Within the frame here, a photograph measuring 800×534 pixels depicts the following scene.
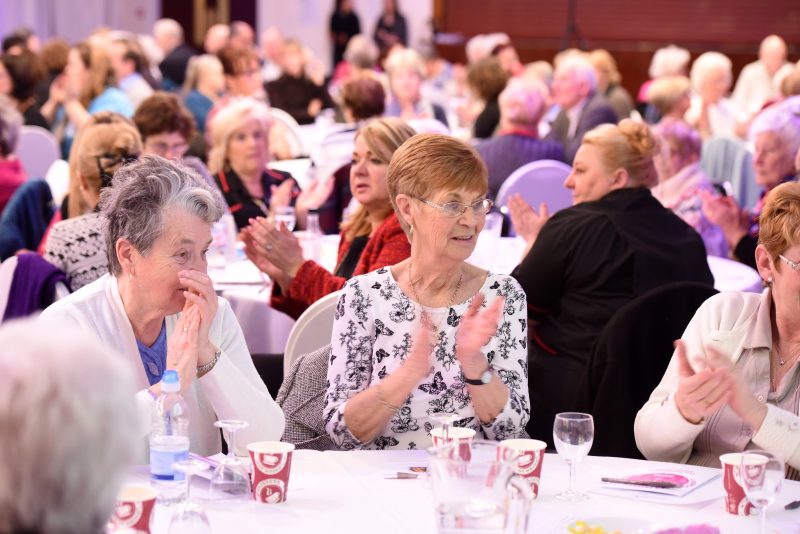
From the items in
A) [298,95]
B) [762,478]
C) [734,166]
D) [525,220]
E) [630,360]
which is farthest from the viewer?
[298,95]

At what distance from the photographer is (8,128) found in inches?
226

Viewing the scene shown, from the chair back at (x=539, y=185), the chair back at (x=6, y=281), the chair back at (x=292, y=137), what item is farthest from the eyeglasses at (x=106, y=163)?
the chair back at (x=292, y=137)

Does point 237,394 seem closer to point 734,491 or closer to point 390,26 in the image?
point 734,491

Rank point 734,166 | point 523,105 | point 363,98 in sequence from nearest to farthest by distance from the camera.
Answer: point 523,105 → point 363,98 → point 734,166

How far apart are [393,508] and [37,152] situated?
20.0 feet

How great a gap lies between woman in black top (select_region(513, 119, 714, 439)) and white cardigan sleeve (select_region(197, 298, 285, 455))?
1475mm

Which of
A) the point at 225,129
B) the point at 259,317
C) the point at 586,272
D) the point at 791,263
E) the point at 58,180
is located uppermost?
the point at 791,263

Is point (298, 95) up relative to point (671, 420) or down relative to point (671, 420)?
down

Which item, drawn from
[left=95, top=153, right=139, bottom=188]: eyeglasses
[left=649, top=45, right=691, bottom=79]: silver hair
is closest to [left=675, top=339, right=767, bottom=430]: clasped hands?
[left=95, top=153, right=139, bottom=188]: eyeglasses

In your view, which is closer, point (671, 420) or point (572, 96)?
point (671, 420)

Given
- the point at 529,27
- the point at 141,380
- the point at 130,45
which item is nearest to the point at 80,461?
the point at 141,380

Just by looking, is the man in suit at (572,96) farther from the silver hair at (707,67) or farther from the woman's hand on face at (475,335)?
the woman's hand on face at (475,335)

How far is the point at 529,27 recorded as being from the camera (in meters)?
16.9

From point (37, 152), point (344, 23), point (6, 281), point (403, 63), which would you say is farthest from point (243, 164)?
point (344, 23)
